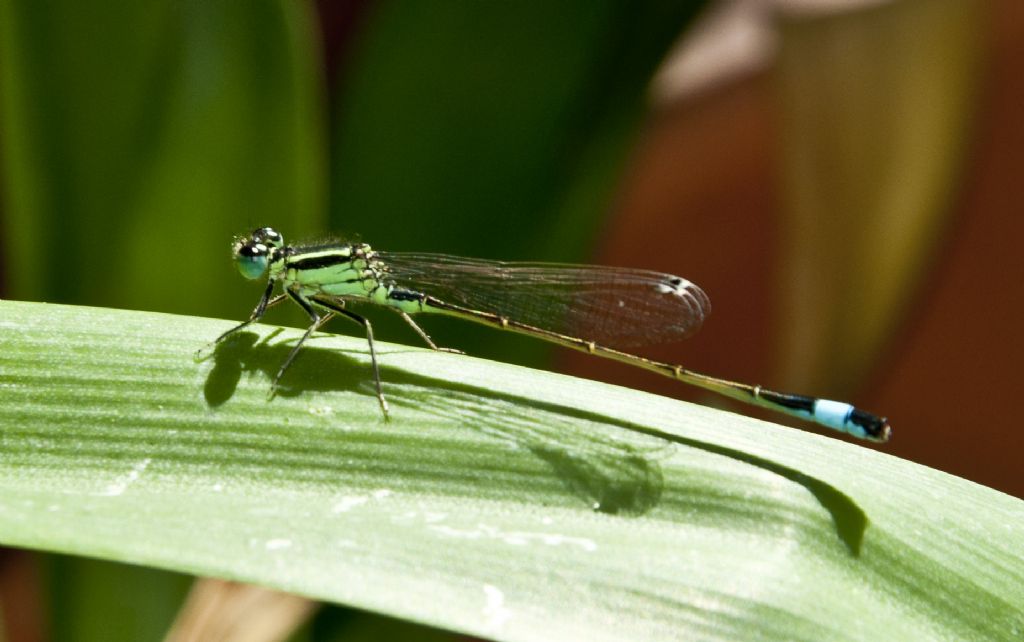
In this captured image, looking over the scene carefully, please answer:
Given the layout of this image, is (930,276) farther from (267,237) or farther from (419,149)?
(267,237)

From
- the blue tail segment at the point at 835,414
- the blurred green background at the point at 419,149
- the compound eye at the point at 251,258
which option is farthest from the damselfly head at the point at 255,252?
the blue tail segment at the point at 835,414

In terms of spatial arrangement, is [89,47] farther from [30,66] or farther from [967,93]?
[967,93]

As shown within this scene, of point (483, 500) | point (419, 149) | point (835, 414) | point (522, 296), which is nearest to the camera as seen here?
point (483, 500)

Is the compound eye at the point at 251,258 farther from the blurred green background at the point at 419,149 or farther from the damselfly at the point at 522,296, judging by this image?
the blurred green background at the point at 419,149

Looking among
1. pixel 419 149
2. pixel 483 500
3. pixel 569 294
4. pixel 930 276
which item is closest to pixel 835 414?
pixel 569 294

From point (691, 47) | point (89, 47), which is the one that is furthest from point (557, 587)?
point (691, 47)

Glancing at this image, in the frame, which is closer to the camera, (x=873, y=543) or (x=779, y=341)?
(x=873, y=543)

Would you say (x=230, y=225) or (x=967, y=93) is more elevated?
(x=967, y=93)
